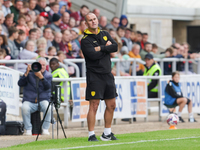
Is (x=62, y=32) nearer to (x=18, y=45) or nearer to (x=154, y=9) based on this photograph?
(x=18, y=45)

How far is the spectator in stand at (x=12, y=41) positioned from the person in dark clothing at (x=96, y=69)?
551 centimetres

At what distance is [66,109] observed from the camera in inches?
516

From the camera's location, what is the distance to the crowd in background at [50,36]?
13906mm

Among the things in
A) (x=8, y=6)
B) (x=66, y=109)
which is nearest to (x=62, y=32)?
(x=8, y=6)

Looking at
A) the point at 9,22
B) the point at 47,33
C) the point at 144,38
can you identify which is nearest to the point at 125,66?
the point at 47,33

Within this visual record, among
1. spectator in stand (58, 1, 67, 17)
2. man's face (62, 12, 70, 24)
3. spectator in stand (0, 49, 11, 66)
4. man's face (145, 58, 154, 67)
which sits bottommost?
man's face (145, 58, 154, 67)

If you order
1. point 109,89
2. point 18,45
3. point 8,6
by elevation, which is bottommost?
point 109,89

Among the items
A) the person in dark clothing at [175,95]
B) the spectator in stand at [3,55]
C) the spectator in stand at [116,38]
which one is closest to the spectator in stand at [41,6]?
the spectator in stand at [116,38]

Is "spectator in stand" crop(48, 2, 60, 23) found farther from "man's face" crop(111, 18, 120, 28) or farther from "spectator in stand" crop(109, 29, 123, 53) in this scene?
"man's face" crop(111, 18, 120, 28)

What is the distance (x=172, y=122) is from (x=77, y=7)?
1113 centimetres

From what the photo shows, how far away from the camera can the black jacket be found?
28.0 ft

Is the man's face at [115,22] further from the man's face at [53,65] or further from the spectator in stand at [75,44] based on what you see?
the man's face at [53,65]

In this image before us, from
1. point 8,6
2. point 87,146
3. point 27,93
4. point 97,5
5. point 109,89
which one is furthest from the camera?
point 97,5

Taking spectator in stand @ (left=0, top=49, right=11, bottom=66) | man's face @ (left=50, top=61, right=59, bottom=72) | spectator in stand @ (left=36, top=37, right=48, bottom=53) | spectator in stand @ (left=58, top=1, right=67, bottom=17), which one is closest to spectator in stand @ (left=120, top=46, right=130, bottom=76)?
spectator in stand @ (left=36, top=37, right=48, bottom=53)
